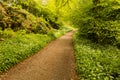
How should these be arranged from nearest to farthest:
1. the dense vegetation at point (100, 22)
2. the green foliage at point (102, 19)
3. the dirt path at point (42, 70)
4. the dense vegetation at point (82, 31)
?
the dirt path at point (42, 70), the dense vegetation at point (82, 31), the dense vegetation at point (100, 22), the green foliage at point (102, 19)

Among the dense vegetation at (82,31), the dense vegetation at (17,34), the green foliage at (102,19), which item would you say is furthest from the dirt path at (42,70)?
the green foliage at (102,19)

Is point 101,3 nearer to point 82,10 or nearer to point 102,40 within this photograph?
point 82,10

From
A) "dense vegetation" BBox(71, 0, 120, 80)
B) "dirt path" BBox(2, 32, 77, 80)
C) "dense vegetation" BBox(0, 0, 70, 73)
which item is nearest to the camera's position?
"dirt path" BBox(2, 32, 77, 80)

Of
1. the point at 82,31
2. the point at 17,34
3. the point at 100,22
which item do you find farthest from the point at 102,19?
the point at 17,34

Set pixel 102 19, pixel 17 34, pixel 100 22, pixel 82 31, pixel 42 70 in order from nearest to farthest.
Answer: pixel 42 70
pixel 100 22
pixel 102 19
pixel 17 34
pixel 82 31

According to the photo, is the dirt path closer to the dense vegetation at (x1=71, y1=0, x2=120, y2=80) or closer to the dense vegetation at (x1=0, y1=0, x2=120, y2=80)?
the dense vegetation at (x1=0, y1=0, x2=120, y2=80)

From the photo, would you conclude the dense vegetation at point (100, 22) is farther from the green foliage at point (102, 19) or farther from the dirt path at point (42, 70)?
the dirt path at point (42, 70)

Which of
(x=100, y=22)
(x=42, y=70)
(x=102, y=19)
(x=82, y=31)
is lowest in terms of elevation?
(x=42, y=70)

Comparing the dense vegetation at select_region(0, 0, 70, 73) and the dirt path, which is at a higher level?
the dense vegetation at select_region(0, 0, 70, 73)

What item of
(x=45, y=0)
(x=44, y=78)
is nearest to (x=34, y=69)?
(x=44, y=78)

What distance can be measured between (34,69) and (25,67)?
56 centimetres

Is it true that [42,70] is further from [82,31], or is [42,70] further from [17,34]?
[82,31]

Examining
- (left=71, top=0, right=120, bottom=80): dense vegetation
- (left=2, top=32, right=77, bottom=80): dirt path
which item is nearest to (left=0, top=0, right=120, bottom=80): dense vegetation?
(left=71, top=0, right=120, bottom=80): dense vegetation

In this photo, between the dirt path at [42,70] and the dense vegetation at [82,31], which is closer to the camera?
the dirt path at [42,70]
